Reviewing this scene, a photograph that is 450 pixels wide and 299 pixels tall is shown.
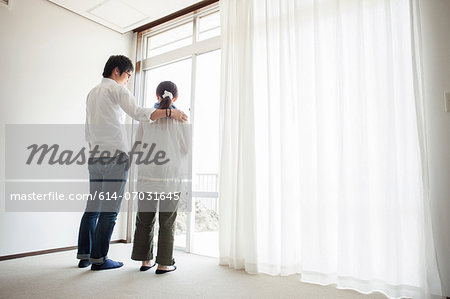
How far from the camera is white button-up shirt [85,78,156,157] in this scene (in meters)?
2.06

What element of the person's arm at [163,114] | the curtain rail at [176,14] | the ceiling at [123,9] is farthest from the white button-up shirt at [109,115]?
the curtain rail at [176,14]

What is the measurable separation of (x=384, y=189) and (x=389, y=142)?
0.87 ft

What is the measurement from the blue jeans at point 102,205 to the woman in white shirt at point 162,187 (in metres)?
0.20

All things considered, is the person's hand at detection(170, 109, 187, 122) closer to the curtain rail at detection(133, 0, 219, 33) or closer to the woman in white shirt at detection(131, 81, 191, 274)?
the woman in white shirt at detection(131, 81, 191, 274)

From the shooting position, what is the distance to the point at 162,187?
1908 mm

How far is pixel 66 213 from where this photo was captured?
2.74 m

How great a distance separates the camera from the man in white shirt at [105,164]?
201 centimetres

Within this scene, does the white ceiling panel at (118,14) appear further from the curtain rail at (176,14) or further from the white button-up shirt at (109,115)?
the white button-up shirt at (109,115)

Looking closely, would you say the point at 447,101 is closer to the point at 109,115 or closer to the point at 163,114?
the point at 163,114

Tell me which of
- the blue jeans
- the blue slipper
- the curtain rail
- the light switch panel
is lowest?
the blue slipper

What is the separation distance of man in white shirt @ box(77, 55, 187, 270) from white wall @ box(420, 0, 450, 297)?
1495 millimetres

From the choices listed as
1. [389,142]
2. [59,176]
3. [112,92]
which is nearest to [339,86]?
[389,142]

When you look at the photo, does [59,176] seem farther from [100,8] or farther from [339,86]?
[339,86]

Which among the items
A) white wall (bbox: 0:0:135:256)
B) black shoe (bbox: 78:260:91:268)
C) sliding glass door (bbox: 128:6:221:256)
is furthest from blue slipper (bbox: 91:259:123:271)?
white wall (bbox: 0:0:135:256)
